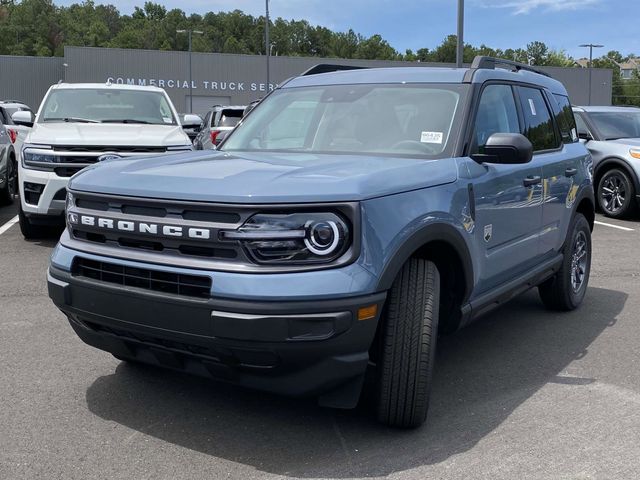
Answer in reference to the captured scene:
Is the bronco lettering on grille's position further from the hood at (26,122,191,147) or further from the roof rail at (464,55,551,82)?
the hood at (26,122,191,147)

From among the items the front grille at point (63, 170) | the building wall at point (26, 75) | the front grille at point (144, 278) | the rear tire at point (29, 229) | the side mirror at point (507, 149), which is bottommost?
the rear tire at point (29, 229)

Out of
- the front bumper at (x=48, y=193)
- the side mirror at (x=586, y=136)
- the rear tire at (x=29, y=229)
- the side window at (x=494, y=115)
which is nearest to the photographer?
the side window at (x=494, y=115)

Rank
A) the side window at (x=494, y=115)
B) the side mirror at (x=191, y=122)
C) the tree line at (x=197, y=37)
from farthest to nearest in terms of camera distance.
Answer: the tree line at (x=197, y=37)
the side mirror at (x=191, y=122)
the side window at (x=494, y=115)

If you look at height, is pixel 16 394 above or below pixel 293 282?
below

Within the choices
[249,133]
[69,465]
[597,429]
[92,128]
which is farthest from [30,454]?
[92,128]

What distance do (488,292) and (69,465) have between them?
7.77ft

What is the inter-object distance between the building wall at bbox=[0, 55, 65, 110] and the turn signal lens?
56.3 metres

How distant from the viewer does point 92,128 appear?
27.2 ft

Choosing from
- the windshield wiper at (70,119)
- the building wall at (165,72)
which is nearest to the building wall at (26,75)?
the building wall at (165,72)

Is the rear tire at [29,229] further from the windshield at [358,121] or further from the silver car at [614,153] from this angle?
the silver car at [614,153]

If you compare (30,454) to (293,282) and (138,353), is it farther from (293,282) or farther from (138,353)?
(293,282)

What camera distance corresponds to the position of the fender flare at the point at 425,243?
306 cm

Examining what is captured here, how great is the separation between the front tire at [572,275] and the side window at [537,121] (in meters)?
0.72

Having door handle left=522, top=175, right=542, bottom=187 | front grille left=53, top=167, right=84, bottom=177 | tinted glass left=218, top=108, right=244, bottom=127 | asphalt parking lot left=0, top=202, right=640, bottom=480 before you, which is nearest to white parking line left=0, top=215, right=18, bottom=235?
front grille left=53, top=167, right=84, bottom=177
